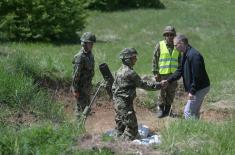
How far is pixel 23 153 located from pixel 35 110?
246cm

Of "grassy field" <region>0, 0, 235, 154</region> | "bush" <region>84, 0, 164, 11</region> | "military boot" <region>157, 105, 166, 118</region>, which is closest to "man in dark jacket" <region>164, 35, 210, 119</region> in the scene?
"grassy field" <region>0, 0, 235, 154</region>

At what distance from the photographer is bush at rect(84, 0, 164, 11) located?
2864cm

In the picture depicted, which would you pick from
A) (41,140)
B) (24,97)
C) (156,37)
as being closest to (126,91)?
(24,97)

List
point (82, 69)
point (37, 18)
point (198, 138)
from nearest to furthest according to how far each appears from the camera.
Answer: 1. point (198, 138)
2. point (82, 69)
3. point (37, 18)

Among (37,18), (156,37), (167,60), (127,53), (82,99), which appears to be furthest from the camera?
(156,37)

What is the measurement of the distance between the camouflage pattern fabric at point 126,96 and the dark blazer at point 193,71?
0.80 m

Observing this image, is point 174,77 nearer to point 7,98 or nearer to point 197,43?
point 7,98

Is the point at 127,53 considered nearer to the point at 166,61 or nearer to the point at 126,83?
the point at 126,83

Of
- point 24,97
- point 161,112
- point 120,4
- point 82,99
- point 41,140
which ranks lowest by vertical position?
point 120,4

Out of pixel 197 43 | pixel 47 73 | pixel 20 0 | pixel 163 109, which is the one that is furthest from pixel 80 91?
pixel 197 43

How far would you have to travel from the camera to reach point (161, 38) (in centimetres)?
2297

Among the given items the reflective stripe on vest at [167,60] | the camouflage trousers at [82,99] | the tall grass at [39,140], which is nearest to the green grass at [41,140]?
the tall grass at [39,140]

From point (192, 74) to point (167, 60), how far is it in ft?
6.23

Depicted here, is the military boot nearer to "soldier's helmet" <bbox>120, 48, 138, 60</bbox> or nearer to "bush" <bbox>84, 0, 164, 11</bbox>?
"soldier's helmet" <bbox>120, 48, 138, 60</bbox>
